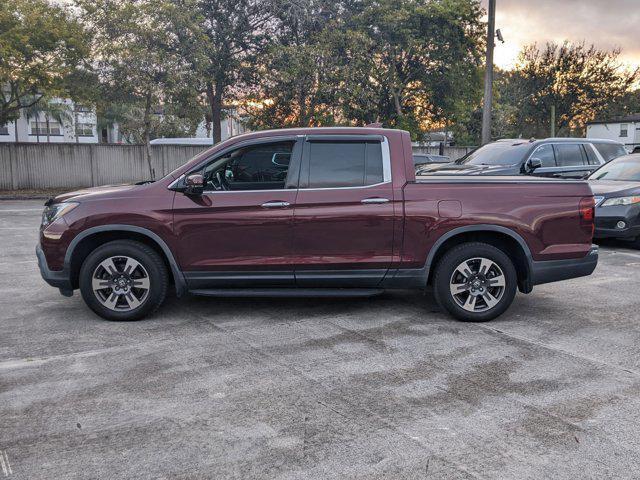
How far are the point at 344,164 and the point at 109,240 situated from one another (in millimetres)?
2387

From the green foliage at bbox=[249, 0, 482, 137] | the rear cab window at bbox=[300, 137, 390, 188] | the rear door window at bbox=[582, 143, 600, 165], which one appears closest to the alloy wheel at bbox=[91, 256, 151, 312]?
the rear cab window at bbox=[300, 137, 390, 188]

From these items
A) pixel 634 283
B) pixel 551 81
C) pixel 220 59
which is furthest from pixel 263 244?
pixel 551 81

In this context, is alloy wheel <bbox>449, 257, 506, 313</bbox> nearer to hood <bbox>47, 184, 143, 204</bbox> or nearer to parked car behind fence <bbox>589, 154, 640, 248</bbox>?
hood <bbox>47, 184, 143, 204</bbox>

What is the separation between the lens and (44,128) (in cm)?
6762

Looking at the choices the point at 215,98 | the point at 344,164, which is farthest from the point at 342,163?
the point at 215,98

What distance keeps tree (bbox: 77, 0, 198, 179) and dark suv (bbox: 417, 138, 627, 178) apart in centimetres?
1552

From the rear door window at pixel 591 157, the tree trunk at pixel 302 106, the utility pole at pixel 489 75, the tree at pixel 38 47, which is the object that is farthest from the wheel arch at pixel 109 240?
the tree trunk at pixel 302 106

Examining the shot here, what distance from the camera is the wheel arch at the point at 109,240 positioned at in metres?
5.70

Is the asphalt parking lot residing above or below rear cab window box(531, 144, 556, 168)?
below

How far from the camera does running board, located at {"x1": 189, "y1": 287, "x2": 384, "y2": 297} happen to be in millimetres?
5766

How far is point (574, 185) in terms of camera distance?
5.88 metres

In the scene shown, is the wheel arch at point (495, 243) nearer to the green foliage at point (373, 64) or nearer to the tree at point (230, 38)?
the tree at point (230, 38)

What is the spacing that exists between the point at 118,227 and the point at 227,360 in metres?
1.83

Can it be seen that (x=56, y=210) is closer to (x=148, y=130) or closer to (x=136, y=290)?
(x=136, y=290)
